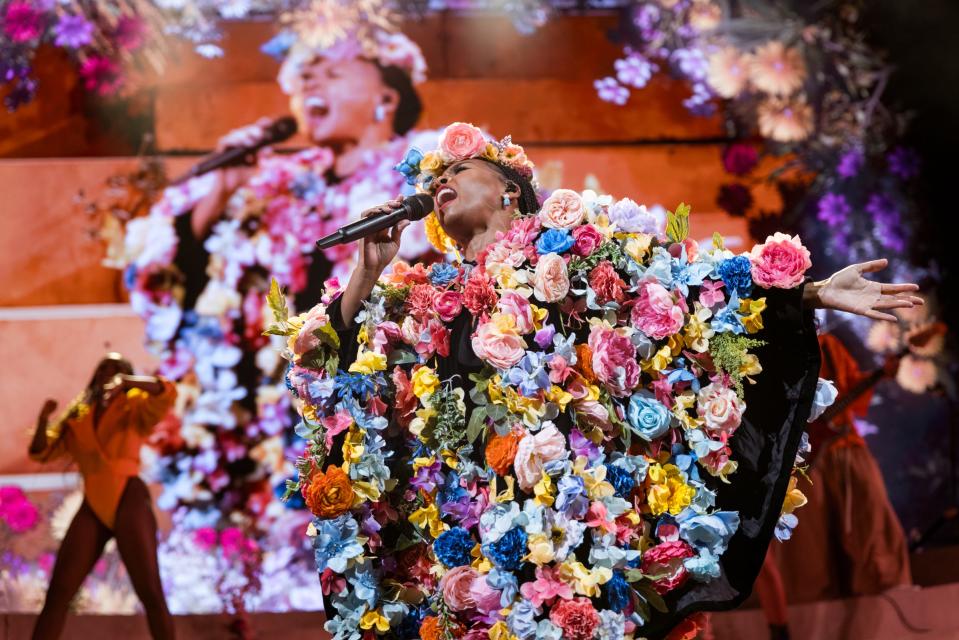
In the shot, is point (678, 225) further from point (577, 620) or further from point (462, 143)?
point (577, 620)

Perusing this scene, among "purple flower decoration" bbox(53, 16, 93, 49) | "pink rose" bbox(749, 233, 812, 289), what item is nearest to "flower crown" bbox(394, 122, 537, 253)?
"pink rose" bbox(749, 233, 812, 289)

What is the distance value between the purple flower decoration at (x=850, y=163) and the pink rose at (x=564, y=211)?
3235mm

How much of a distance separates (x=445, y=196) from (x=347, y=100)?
105 inches

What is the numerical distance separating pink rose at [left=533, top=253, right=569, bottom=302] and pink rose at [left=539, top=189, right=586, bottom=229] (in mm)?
102

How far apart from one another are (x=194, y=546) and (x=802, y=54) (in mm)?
3786

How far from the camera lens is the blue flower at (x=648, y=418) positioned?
85.0 inches

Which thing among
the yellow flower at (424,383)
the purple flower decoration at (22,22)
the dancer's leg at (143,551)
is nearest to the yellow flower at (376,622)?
the yellow flower at (424,383)

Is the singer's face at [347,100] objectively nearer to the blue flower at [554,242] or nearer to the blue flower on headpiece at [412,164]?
the blue flower on headpiece at [412,164]

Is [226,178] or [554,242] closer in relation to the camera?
[554,242]

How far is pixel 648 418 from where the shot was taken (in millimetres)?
2162

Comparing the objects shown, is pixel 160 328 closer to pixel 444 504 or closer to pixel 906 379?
pixel 444 504

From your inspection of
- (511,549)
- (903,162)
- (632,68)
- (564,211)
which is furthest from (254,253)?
(903,162)

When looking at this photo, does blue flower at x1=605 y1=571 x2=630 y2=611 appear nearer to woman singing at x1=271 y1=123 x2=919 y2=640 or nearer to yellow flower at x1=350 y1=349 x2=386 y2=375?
woman singing at x1=271 y1=123 x2=919 y2=640

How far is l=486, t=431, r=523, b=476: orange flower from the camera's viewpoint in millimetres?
2146
